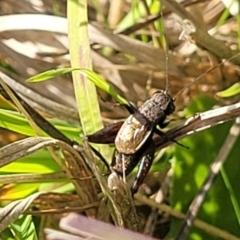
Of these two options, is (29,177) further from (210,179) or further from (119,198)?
(210,179)

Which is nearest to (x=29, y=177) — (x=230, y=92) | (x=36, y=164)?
(x=36, y=164)

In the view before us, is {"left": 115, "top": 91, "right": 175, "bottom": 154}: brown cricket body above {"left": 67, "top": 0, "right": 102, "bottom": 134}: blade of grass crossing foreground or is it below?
below

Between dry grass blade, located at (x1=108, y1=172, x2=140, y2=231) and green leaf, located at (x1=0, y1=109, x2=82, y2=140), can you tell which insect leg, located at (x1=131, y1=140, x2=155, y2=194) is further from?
green leaf, located at (x1=0, y1=109, x2=82, y2=140)

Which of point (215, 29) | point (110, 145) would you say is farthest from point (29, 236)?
point (215, 29)

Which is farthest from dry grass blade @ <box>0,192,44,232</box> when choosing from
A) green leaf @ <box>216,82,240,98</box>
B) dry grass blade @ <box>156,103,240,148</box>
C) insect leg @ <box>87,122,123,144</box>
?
green leaf @ <box>216,82,240,98</box>

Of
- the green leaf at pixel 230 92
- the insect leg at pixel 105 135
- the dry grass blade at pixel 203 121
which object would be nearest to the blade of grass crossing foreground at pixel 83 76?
the insect leg at pixel 105 135

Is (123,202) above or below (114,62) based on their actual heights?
below

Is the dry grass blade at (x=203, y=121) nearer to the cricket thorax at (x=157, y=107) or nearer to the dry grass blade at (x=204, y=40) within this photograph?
the cricket thorax at (x=157, y=107)
